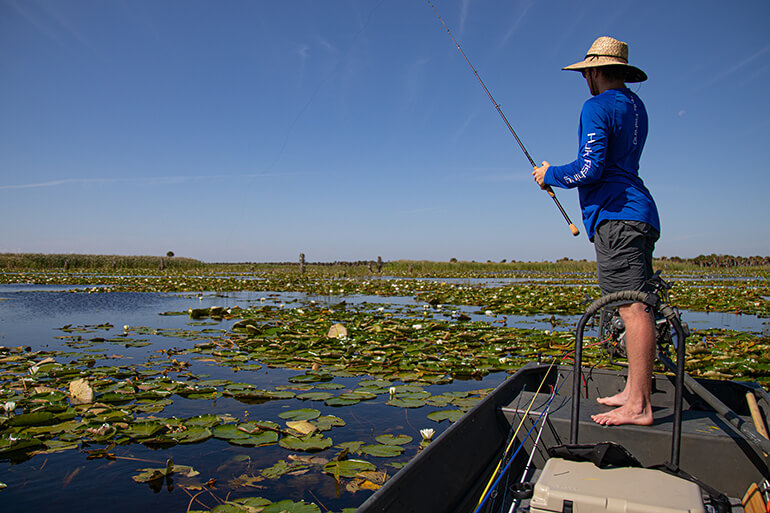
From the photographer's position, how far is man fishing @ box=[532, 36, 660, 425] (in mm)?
2297

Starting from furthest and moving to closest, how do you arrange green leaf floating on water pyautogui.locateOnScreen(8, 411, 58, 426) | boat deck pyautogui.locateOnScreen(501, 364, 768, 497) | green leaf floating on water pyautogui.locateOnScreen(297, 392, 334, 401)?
1. green leaf floating on water pyautogui.locateOnScreen(297, 392, 334, 401)
2. green leaf floating on water pyautogui.locateOnScreen(8, 411, 58, 426)
3. boat deck pyautogui.locateOnScreen(501, 364, 768, 497)

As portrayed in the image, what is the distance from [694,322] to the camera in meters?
9.39

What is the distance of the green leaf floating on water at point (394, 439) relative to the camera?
307 cm

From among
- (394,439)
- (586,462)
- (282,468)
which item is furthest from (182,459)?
(586,462)

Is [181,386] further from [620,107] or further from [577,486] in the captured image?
[620,107]

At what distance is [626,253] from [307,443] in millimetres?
2346

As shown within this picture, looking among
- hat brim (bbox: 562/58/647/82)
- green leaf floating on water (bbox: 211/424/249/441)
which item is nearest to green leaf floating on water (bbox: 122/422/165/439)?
green leaf floating on water (bbox: 211/424/249/441)

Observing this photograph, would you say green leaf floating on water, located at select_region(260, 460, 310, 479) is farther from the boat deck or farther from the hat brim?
the hat brim

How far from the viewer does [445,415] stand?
361cm

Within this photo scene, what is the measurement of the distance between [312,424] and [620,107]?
2.98 metres

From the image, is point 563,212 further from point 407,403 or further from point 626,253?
point 407,403

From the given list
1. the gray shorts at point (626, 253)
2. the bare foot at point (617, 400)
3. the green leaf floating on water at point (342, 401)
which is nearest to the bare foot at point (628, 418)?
the bare foot at point (617, 400)

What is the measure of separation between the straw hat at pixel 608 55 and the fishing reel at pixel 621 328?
4.17 ft

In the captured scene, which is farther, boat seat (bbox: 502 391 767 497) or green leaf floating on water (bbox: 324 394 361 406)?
green leaf floating on water (bbox: 324 394 361 406)
